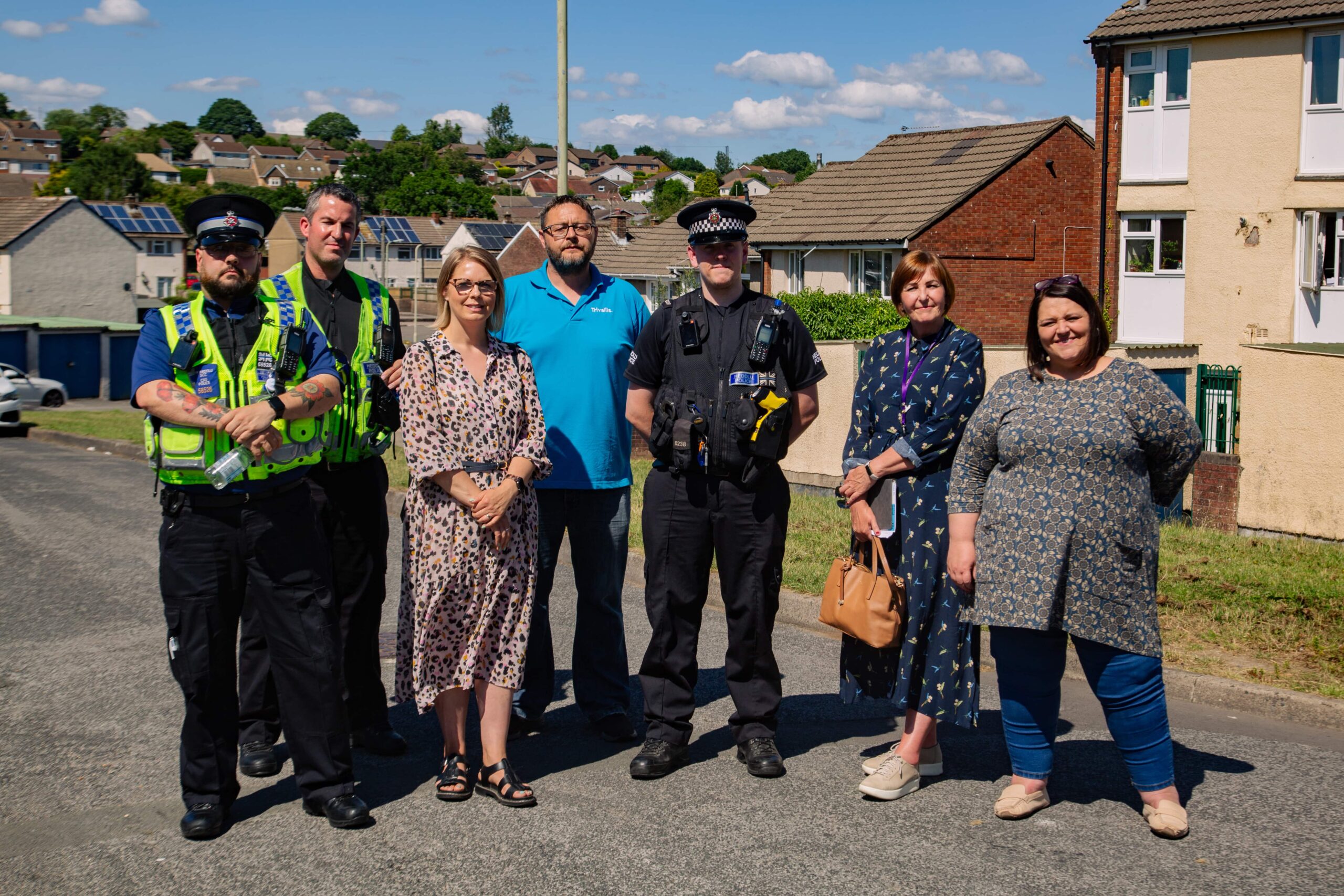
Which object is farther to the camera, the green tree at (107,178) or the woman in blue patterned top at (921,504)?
the green tree at (107,178)

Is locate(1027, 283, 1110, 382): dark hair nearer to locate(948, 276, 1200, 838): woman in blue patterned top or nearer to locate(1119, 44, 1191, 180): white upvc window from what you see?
locate(948, 276, 1200, 838): woman in blue patterned top

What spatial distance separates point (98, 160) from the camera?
108250mm

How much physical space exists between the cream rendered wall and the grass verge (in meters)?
15.5

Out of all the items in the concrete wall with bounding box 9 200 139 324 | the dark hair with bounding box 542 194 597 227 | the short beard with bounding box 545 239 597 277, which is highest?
the concrete wall with bounding box 9 200 139 324

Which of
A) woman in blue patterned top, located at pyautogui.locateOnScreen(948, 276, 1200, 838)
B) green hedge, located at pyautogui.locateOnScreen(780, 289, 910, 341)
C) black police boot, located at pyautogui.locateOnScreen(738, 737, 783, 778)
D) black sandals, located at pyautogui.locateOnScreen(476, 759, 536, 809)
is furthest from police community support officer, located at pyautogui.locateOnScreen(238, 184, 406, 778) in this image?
green hedge, located at pyautogui.locateOnScreen(780, 289, 910, 341)

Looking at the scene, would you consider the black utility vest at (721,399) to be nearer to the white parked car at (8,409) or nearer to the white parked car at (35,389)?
the white parked car at (8,409)

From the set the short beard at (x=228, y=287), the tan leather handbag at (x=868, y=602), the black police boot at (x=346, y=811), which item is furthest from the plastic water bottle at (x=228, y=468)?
the tan leather handbag at (x=868, y=602)

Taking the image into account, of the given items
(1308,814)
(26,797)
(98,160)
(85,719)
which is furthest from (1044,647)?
(98,160)

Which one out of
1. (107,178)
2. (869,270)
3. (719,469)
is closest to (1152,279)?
(869,270)

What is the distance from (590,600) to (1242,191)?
23.3 m

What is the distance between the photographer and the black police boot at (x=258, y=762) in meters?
4.94

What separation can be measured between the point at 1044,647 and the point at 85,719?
430cm

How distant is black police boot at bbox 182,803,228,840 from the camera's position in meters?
4.25

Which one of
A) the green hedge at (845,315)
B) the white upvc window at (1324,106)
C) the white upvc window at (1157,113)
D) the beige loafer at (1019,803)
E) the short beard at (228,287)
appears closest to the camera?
the short beard at (228,287)
